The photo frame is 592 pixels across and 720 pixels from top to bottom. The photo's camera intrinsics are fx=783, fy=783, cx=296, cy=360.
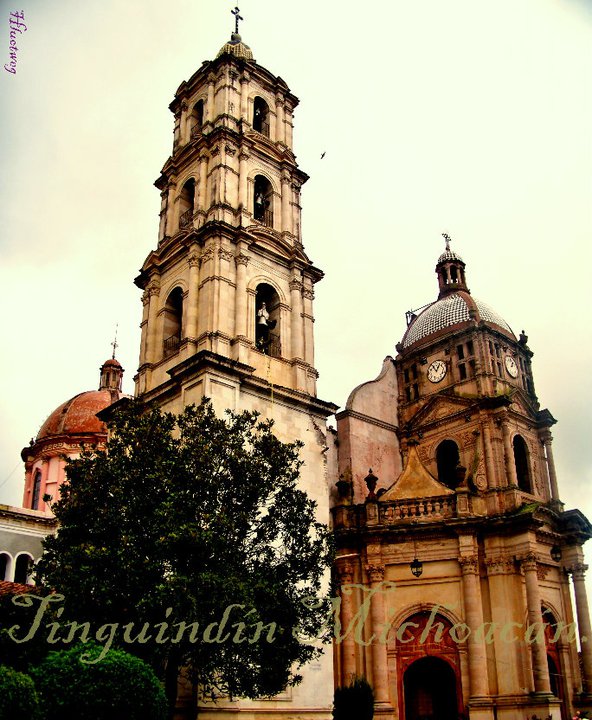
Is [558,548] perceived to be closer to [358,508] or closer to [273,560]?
[358,508]

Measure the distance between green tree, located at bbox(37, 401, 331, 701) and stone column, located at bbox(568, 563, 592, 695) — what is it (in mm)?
14659

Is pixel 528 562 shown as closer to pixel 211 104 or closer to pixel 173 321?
pixel 173 321

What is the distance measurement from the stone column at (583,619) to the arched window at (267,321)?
14.5 meters

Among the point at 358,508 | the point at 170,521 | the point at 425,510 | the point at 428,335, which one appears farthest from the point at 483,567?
the point at 170,521

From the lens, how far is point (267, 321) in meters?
28.2

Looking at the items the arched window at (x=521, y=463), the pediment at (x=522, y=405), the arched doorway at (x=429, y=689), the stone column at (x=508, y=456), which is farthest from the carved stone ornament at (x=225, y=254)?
the arched doorway at (x=429, y=689)

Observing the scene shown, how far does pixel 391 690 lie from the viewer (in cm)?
2670

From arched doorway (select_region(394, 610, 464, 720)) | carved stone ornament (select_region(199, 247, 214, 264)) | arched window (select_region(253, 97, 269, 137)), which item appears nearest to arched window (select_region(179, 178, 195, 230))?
carved stone ornament (select_region(199, 247, 214, 264))

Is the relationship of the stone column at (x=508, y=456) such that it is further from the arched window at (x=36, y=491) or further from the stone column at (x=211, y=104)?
the arched window at (x=36, y=491)

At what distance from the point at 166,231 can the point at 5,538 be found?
13.0m

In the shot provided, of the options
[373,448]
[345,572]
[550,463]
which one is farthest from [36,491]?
[550,463]

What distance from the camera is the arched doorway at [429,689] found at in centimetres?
2686

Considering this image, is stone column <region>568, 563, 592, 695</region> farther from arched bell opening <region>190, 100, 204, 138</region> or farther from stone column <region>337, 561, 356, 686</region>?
arched bell opening <region>190, 100, 204, 138</region>

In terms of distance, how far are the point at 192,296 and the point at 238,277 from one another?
1.71 m
